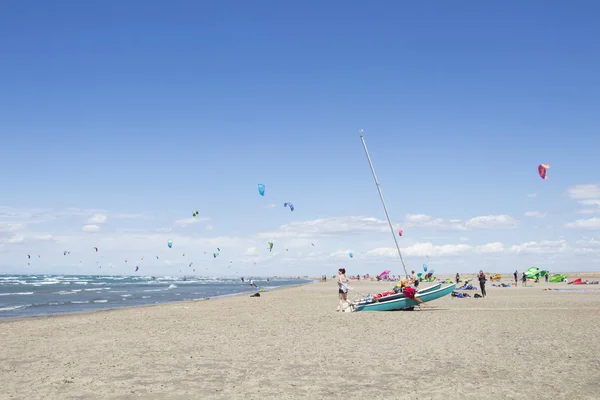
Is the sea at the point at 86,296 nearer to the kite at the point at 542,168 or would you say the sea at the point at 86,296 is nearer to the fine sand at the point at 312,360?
the fine sand at the point at 312,360

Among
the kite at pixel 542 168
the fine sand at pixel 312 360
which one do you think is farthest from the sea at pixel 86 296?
the kite at pixel 542 168

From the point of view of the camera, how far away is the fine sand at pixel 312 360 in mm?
7715

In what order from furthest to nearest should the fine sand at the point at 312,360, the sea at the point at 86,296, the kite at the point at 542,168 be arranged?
the sea at the point at 86,296
the kite at the point at 542,168
the fine sand at the point at 312,360

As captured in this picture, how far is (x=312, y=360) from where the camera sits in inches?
401

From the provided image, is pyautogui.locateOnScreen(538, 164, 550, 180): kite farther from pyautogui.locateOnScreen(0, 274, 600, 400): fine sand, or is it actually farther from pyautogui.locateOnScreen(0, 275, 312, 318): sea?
pyautogui.locateOnScreen(0, 275, 312, 318): sea

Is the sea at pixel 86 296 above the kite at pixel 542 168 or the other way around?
the other way around

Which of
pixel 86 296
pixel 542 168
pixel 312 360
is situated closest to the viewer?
pixel 312 360

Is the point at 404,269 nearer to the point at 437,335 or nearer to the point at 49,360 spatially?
the point at 437,335

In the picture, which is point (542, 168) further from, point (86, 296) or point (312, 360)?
point (86, 296)

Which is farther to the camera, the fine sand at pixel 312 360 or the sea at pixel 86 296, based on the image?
the sea at pixel 86 296

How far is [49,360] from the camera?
1077 centimetres

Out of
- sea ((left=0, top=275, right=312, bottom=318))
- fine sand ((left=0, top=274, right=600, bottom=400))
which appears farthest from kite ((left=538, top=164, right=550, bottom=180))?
sea ((left=0, top=275, right=312, bottom=318))

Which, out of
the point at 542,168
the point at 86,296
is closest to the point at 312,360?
the point at 542,168

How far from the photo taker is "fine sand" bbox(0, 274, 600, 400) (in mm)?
7715
